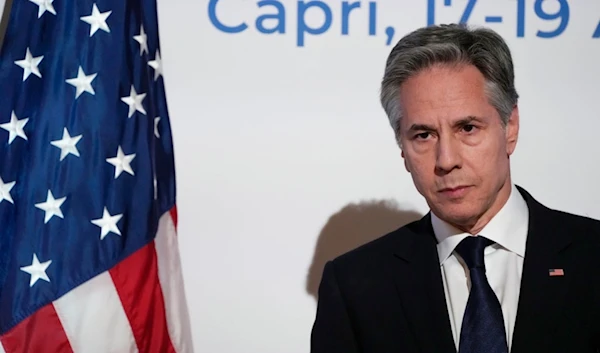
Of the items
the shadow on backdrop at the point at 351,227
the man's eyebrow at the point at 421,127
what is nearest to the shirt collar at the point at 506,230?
the man's eyebrow at the point at 421,127

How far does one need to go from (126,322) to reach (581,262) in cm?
103

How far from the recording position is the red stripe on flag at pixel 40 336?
1938 mm

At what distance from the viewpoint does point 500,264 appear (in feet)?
5.54

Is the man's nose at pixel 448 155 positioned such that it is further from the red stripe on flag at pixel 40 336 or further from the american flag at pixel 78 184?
the red stripe on flag at pixel 40 336

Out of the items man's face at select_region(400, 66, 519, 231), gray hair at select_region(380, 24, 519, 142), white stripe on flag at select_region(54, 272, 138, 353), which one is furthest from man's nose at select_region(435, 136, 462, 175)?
white stripe on flag at select_region(54, 272, 138, 353)

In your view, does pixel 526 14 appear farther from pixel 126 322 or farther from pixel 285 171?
pixel 126 322

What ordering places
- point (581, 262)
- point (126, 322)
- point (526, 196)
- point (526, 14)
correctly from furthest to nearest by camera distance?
point (526, 14) → point (126, 322) → point (526, 196) → point (581, 262)

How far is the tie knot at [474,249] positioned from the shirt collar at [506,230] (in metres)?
0.01

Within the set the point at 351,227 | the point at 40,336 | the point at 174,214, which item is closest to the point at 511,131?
the point at 351,227

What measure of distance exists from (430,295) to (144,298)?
720mm

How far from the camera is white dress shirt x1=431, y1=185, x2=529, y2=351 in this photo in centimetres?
167

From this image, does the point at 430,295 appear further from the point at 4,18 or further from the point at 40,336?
the point at 4,18

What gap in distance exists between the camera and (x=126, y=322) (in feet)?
6.54

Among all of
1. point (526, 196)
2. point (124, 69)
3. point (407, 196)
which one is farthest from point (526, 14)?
point (124, 69)
